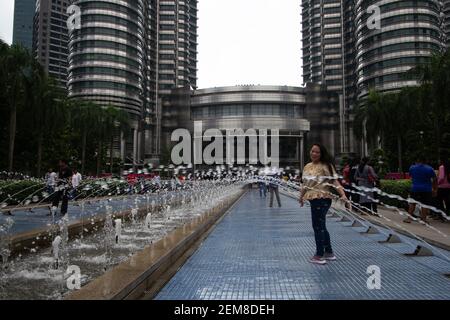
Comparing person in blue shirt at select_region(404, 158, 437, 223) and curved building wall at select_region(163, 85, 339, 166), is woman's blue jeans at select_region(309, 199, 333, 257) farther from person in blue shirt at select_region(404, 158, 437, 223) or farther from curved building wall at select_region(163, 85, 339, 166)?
curved building wall at select_region(163, 85, 339, 166)

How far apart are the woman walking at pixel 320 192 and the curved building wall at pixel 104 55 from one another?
8486 cm

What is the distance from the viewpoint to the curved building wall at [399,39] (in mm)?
78625

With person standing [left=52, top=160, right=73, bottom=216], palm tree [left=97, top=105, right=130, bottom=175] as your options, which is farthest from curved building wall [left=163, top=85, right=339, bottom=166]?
person standing [left=52, top=160, right=73, bottom=216]

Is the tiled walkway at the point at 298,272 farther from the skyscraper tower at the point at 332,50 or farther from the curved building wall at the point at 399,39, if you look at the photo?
the skyscraper tower at the point at 332,50

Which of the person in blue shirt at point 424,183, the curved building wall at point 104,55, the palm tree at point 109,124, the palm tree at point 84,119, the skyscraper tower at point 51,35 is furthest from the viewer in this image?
the skyscraper tower at point 51,35

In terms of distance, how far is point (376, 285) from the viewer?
478 cm

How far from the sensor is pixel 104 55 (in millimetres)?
87688

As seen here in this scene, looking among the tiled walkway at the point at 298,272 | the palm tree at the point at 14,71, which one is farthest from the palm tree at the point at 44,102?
the tiled walkway at the point at 298,272

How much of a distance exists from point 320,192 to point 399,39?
83.0 meters

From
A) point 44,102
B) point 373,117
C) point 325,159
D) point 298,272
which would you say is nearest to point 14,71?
point 44,102

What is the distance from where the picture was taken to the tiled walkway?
4.48 metres

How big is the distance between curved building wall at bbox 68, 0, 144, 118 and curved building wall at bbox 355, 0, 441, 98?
1939 inches

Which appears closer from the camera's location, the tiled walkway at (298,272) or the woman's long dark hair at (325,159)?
the tiled walkway at (298,272)
